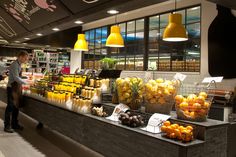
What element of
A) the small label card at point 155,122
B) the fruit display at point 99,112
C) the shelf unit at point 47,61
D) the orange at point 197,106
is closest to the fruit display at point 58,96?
the fruit display at point 99,112

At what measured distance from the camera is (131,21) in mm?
9531

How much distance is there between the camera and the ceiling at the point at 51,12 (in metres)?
3.81

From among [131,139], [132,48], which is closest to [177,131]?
Result: [131,139]

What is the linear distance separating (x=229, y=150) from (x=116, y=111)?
1704 millimetres

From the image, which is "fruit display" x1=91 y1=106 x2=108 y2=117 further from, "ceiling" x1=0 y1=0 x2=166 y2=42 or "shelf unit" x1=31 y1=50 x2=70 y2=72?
"shelf unit" x1=31 y1=50 x2=70 y2=72

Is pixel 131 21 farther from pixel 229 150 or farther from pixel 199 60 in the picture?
pixel 229 150

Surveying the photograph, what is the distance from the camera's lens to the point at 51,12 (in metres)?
5.25

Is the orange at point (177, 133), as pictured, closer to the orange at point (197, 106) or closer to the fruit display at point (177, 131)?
the fruit display at point (177, 131)

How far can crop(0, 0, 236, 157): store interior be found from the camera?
2.79m

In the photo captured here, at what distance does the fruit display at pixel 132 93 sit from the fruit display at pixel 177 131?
82 cm

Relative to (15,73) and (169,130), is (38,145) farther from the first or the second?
(169,130)

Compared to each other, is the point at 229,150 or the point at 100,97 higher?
the point at 100,97

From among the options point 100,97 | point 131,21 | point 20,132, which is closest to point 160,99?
point 100,97

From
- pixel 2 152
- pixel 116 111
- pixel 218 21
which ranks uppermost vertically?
pixel 218 21
